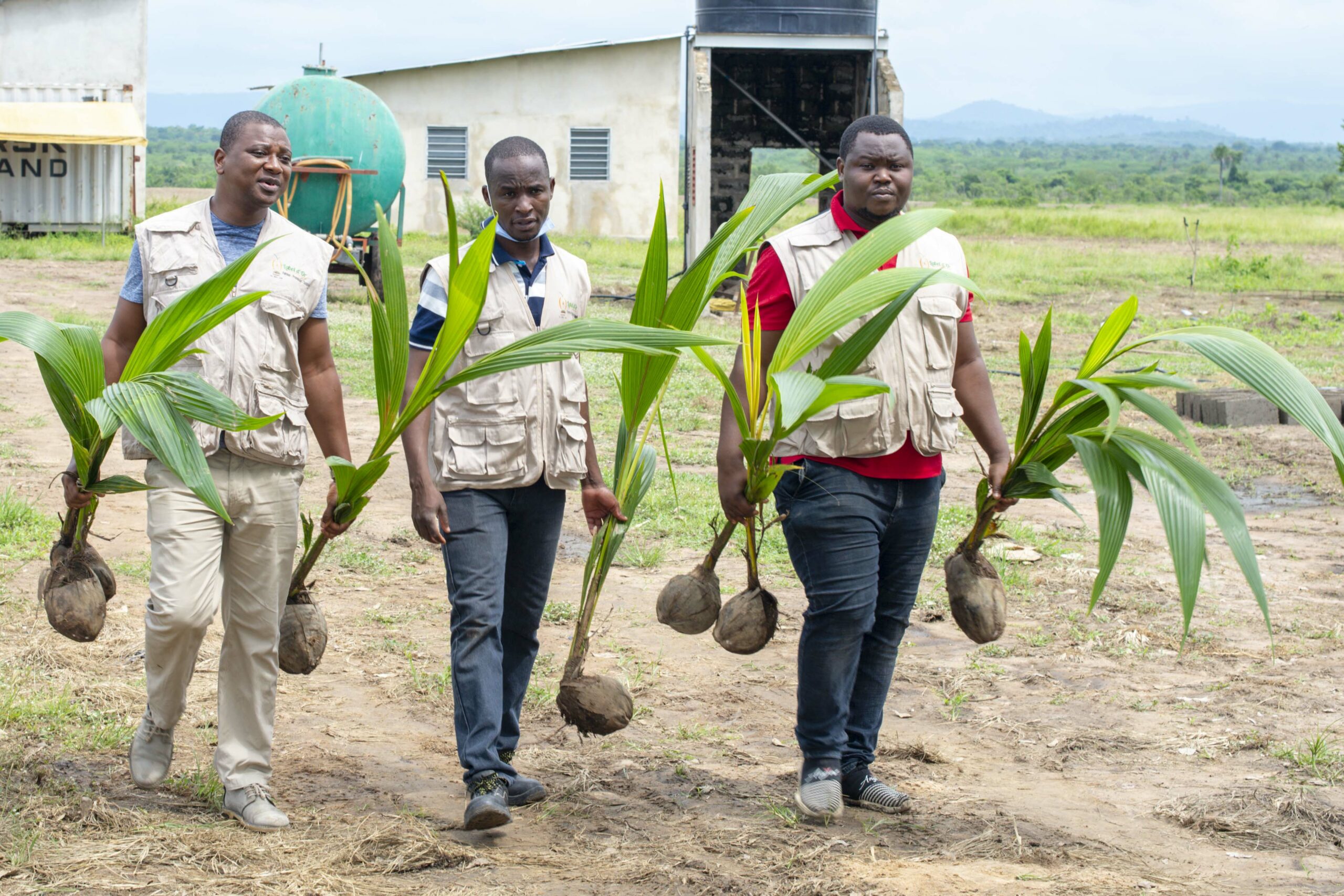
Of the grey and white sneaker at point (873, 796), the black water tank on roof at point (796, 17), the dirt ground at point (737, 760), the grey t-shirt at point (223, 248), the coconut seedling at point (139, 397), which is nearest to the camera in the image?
the coconut seedling at point (139, 397)

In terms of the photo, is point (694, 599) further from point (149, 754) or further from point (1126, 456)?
point (149, 754)

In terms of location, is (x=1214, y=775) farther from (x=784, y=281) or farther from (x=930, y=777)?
(x=784, y=281)

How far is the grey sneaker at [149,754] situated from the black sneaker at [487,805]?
2.49 ft

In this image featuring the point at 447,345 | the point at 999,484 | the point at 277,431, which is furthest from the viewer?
the point at 999,484

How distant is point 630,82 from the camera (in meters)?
22.4

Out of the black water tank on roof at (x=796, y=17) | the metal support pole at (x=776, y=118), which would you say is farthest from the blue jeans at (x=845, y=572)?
the metal support pole at (x=776, y=118)

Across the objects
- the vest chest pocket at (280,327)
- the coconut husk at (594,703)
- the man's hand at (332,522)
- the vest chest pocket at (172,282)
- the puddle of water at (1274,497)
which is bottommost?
the coconut husk at (594,703)

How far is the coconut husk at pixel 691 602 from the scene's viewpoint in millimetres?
3363

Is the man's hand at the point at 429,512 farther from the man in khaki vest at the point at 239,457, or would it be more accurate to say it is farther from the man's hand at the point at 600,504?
the man's hand at the point at 600,504

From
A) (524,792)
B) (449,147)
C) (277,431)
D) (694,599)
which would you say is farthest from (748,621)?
(449,147)

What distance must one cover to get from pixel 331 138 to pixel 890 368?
1036 cm

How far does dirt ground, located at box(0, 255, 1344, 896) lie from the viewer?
114 inches

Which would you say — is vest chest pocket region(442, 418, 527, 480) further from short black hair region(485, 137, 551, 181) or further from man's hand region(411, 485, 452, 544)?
short black hair region(485, 137, 551, 181)

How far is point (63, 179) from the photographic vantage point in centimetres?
1794
